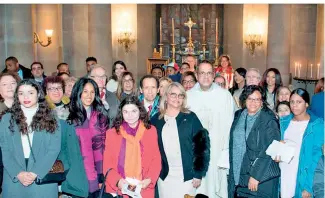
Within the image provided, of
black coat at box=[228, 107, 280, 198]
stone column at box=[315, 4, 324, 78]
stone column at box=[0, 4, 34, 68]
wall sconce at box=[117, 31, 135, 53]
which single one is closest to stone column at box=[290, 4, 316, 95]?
stone column at box=[315, 4, 324, 78]

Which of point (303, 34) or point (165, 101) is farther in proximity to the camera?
point (303, 34)

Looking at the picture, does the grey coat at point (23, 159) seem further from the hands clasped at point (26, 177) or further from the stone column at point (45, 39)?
the stone column at point (45, 39)

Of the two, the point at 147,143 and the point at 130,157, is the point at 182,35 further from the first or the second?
the point at 130,157

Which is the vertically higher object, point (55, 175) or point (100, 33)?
point (100, 33)

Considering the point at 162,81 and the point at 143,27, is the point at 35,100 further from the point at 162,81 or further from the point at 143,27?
the point at 143,27

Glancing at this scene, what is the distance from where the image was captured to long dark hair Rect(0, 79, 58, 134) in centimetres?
547

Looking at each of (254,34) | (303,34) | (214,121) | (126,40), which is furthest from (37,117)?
(303,34)

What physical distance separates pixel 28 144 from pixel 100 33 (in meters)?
10.6

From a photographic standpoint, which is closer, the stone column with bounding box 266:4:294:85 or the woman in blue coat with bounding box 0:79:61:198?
the woman in blue coat with bounding box 0:79:61:198

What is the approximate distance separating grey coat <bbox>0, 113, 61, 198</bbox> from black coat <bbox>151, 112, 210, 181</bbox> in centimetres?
123

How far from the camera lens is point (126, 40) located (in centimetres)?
1697

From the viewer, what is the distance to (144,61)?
18.0 m

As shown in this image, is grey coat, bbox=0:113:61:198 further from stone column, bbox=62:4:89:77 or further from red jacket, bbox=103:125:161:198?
stone column, bbox=62:4:89:77

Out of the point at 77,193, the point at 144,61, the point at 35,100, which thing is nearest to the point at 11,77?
the point at 35,100
